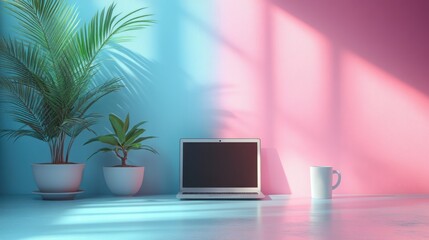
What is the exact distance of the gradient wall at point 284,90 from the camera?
8.53 feet

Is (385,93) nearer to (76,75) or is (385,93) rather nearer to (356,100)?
(356,100)

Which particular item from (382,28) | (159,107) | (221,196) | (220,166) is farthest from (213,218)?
(382,28)

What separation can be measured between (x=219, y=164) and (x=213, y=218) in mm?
688

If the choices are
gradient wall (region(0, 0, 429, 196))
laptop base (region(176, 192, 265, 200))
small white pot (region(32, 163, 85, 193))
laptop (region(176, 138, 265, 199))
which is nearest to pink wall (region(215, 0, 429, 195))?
gradient wall (region(0, 0, 429, 196))

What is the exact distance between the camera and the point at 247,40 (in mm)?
2623

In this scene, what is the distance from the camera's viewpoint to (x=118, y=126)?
239 cm

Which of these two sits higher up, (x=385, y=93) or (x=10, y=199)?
(x=385, y=93)

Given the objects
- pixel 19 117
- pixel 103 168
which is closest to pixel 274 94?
pixel 103 168

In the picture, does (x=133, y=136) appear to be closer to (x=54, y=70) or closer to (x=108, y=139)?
(x=108, y=139)

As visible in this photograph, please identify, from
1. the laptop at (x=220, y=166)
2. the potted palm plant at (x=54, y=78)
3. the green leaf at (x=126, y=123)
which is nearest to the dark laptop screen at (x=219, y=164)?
the laptop at (x=220, y=166)

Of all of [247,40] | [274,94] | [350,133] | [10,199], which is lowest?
[10,199]

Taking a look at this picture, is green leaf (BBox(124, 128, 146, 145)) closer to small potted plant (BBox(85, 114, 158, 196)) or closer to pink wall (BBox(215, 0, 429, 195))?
small potted plant (BBox(85, 114, 158, 196))

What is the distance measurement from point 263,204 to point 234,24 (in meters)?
0.82

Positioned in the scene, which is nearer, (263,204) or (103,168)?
(263,204)
